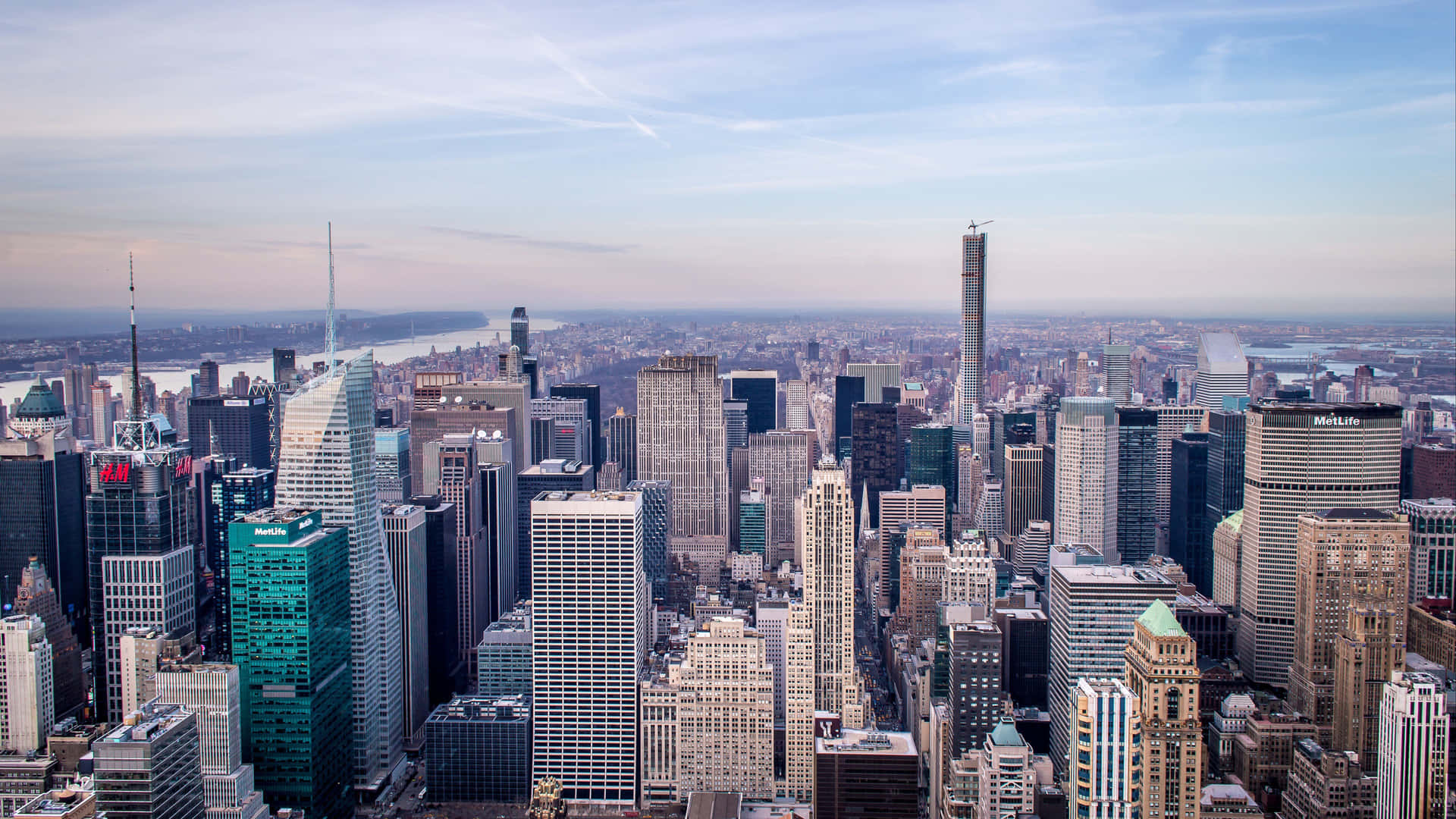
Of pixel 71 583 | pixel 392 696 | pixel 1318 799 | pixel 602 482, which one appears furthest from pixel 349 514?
pixel 1318 799

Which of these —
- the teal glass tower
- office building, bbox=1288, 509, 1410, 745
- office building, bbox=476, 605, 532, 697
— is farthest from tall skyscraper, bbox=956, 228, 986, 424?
the teal glass tower

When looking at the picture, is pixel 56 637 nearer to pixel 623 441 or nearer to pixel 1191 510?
pixel 623 441

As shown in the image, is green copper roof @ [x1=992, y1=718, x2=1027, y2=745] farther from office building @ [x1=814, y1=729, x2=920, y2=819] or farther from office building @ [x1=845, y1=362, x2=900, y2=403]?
office building @ [x1=845, y1=362, x2=900, y2=403]

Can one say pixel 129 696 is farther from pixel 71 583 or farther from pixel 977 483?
pixel 977 483

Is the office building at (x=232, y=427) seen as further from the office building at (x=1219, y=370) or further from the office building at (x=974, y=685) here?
the office building at (x=1219, y=370)

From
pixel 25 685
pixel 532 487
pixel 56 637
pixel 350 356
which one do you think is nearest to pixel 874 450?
pixel 532 487

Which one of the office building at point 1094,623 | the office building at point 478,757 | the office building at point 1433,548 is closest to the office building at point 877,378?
the office building at point 1433,548
